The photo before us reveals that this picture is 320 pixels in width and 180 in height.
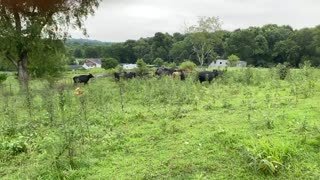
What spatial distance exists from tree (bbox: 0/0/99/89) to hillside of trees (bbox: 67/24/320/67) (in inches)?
916

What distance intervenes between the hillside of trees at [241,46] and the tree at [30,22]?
23274mm

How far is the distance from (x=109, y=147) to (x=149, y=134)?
1.08 m

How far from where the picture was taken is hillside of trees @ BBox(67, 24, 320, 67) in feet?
170

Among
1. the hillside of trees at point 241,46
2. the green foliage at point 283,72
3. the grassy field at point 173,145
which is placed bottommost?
the grassy field at point 173,145

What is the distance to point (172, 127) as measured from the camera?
22.4ft

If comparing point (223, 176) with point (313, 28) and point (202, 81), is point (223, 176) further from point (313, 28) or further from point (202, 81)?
point (313, 28)

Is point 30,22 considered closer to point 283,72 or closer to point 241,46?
point 283,72

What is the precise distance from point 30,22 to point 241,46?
47.3 m

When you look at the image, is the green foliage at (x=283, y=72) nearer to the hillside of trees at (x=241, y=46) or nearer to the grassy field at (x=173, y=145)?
the grassy field at (x=173, y=145)

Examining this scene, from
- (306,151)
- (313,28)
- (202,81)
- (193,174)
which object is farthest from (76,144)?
(313,28)

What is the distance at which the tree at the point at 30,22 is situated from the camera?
17.4 metres

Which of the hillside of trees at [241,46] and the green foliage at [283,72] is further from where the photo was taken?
the hillside of trees at [241,46]

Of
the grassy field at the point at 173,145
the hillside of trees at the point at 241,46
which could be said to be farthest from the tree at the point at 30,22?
the hillside of trees at the point at 241,46

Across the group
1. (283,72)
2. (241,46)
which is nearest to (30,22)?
(283,72)
